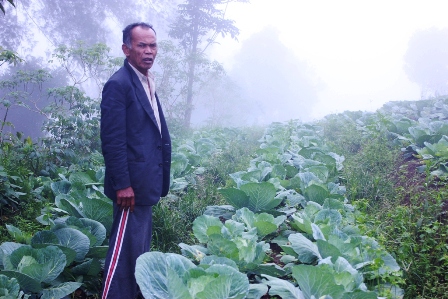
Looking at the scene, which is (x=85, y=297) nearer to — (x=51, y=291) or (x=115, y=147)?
(x=51, y=291)

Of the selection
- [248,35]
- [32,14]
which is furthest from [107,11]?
[248,35]

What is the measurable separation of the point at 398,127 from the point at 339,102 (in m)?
107

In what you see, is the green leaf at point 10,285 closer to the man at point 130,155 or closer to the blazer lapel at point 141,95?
the man at point 130,155

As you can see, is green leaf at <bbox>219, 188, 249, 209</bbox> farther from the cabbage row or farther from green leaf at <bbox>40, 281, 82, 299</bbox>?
green leaf at <bbox>40, 281, 82, 299</bbox>

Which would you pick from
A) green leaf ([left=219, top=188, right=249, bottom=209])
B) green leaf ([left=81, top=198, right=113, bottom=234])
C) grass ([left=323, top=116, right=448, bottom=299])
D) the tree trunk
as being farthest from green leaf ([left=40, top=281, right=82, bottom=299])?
the tree trunk

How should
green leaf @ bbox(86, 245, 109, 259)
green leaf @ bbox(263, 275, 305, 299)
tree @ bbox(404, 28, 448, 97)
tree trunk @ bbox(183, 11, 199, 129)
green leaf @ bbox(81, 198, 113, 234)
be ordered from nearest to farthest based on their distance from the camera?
green leaf @ bbox(263, 275, 305, 299) < green leaf @ bbox(86, 245, 109, 259) < green leaf @ bbox(81, 198, 113, 234) < tree trunk @ bbox(183, 11, 199, 129) < tree @ bbox(404, 28, 448, 97)

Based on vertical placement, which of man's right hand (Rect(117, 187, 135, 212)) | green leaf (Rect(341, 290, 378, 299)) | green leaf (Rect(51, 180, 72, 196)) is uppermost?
man's right hand (Rect(117, 187, 135, 212))

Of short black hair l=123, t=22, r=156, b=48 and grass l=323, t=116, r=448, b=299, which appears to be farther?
grass l=323, t=116, r=448, b=299

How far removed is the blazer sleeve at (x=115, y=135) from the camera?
1.89 metres

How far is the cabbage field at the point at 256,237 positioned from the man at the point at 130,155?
0.92ft

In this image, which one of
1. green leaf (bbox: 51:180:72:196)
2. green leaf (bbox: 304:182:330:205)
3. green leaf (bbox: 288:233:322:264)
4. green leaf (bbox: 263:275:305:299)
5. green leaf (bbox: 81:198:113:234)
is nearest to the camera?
green leaf (bbox: 263:275:305:299)

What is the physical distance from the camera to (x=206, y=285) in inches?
58.4

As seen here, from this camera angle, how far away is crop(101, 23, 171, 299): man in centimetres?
190

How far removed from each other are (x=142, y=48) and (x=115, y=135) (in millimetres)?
541
